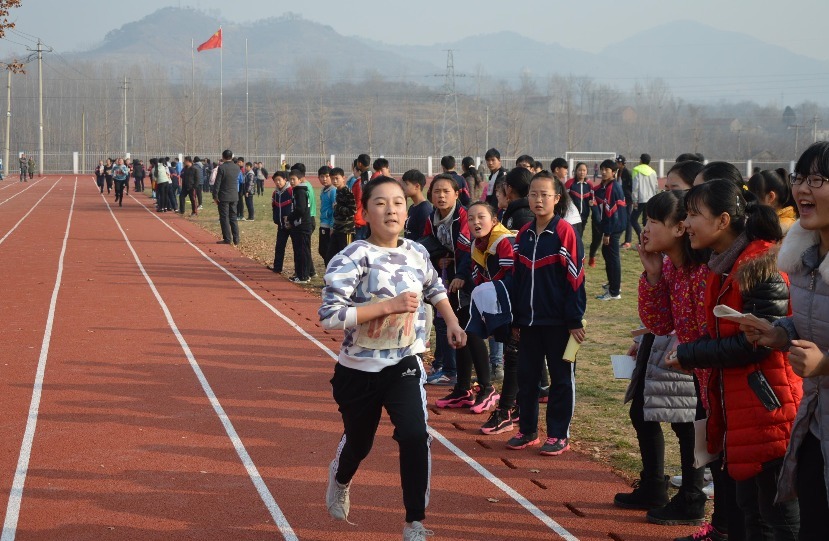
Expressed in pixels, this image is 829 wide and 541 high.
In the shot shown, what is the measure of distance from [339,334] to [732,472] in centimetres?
760

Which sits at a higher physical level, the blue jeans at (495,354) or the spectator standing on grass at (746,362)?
the spectator standing on grass at (746,362)

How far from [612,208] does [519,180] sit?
21.9 ft

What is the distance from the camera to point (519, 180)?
782 cm

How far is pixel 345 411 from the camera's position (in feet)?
16.4

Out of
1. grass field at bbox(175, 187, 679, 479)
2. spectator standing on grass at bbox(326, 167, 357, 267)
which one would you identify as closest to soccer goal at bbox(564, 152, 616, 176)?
grass field at bbox(175, 187, 679, 479)

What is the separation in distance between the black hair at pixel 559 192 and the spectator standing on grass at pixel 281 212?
9.63 m

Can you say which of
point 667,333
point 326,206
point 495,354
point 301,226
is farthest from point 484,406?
point 301,226

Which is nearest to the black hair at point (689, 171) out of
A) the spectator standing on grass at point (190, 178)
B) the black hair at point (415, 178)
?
the black hair at point (415, 178)

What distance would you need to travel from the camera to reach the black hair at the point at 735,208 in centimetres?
410

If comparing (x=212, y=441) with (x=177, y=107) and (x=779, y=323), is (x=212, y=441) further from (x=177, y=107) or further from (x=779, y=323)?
(x=177, y=107)

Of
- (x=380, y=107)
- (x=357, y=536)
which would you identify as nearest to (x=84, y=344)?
(x=357, y=536)

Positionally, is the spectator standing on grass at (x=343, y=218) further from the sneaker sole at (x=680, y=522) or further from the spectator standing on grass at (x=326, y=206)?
the sneaker sole at (x=680, y=522)

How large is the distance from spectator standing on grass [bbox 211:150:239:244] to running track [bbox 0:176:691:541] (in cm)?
811

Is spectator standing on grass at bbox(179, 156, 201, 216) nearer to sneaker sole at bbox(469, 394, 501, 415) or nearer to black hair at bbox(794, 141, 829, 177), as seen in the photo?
sneaker sole at bbox(469, 394, 501, 415)
